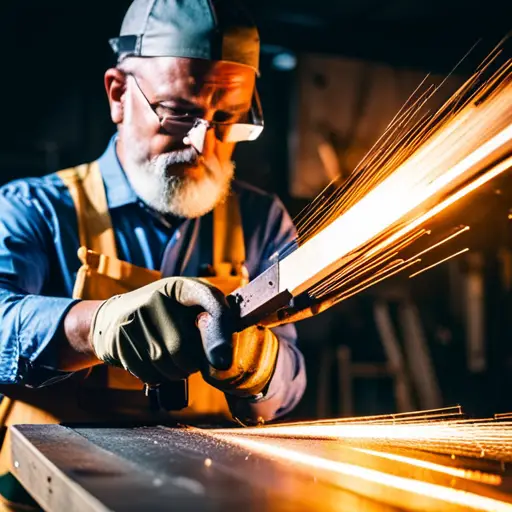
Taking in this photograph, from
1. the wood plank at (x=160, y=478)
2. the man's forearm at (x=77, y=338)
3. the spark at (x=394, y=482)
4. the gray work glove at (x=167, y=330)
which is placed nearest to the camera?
the wood plank at (x=160, y=478)

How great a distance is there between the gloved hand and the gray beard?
62 centimetres

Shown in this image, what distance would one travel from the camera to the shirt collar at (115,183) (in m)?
2.50

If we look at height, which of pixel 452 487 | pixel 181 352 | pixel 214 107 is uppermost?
pixel 214 107

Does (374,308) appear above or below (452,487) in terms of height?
above

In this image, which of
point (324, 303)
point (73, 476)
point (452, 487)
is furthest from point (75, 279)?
point (452, 487)

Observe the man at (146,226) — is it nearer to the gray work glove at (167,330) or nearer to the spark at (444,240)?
the gray work glove at (167,330)

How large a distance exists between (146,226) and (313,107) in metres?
2.92

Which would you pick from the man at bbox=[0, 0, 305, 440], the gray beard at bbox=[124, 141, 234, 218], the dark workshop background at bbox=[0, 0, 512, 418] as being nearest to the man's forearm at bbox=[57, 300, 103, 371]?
the man at bbox=[0, 0, 305, 440]

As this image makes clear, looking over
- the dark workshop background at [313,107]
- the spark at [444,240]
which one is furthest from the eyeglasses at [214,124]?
the dark workshop background at [313,107]

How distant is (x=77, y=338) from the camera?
195cm

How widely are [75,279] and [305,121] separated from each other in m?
3.15

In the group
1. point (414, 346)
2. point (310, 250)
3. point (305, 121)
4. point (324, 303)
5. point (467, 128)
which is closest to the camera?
point (467, 128)

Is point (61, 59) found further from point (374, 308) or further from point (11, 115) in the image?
point (374, 308)

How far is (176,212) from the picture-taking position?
8.13 ft
